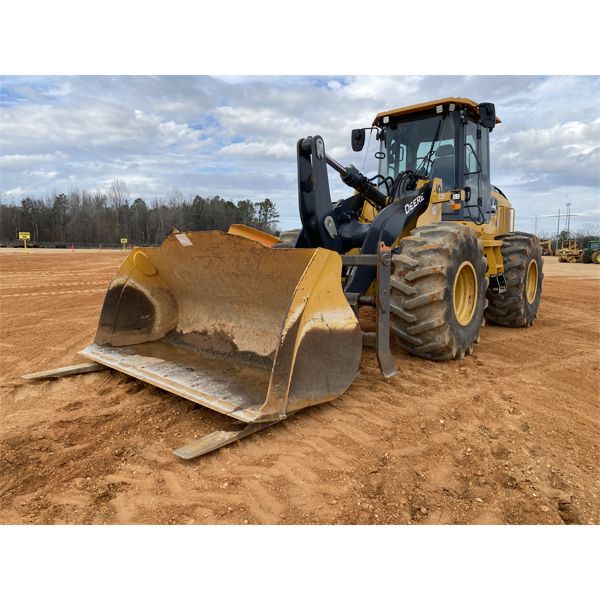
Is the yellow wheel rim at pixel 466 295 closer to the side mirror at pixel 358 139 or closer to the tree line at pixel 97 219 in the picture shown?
the side mirror at pixel 358 139

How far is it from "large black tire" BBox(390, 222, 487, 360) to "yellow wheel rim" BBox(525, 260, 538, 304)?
3363mm

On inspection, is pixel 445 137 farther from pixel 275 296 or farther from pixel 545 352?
pixel 275 296

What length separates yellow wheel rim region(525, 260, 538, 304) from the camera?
7123mm

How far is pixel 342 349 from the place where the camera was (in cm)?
324

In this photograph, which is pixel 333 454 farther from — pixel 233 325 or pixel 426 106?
pixel 426 106

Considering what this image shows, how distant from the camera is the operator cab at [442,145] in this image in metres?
5.41

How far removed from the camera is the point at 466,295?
4.82 metres

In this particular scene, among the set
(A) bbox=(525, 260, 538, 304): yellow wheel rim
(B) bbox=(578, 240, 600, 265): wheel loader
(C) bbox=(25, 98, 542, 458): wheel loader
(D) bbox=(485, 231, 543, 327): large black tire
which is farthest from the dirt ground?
(B) bbox=(578, 240, 600, 265): wheel loader

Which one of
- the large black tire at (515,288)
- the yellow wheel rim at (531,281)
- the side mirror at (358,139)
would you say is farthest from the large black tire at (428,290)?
the yellow wheel rim at (531,281)

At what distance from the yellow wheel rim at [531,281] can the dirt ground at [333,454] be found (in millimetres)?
2872

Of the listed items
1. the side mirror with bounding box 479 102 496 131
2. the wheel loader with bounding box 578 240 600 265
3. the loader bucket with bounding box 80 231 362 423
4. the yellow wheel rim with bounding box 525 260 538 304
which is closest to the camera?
the loader bucket with bounding box 80 231 362 423

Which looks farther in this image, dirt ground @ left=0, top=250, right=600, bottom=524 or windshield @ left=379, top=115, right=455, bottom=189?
windshield @ left=379, top=115, right=455, bottom=189

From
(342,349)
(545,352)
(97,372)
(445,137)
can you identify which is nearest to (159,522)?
(342,349)

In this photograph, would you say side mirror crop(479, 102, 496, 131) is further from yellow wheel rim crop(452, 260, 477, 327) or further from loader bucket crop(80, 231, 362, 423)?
loader bucket crop(80, 231, 362, 423)
